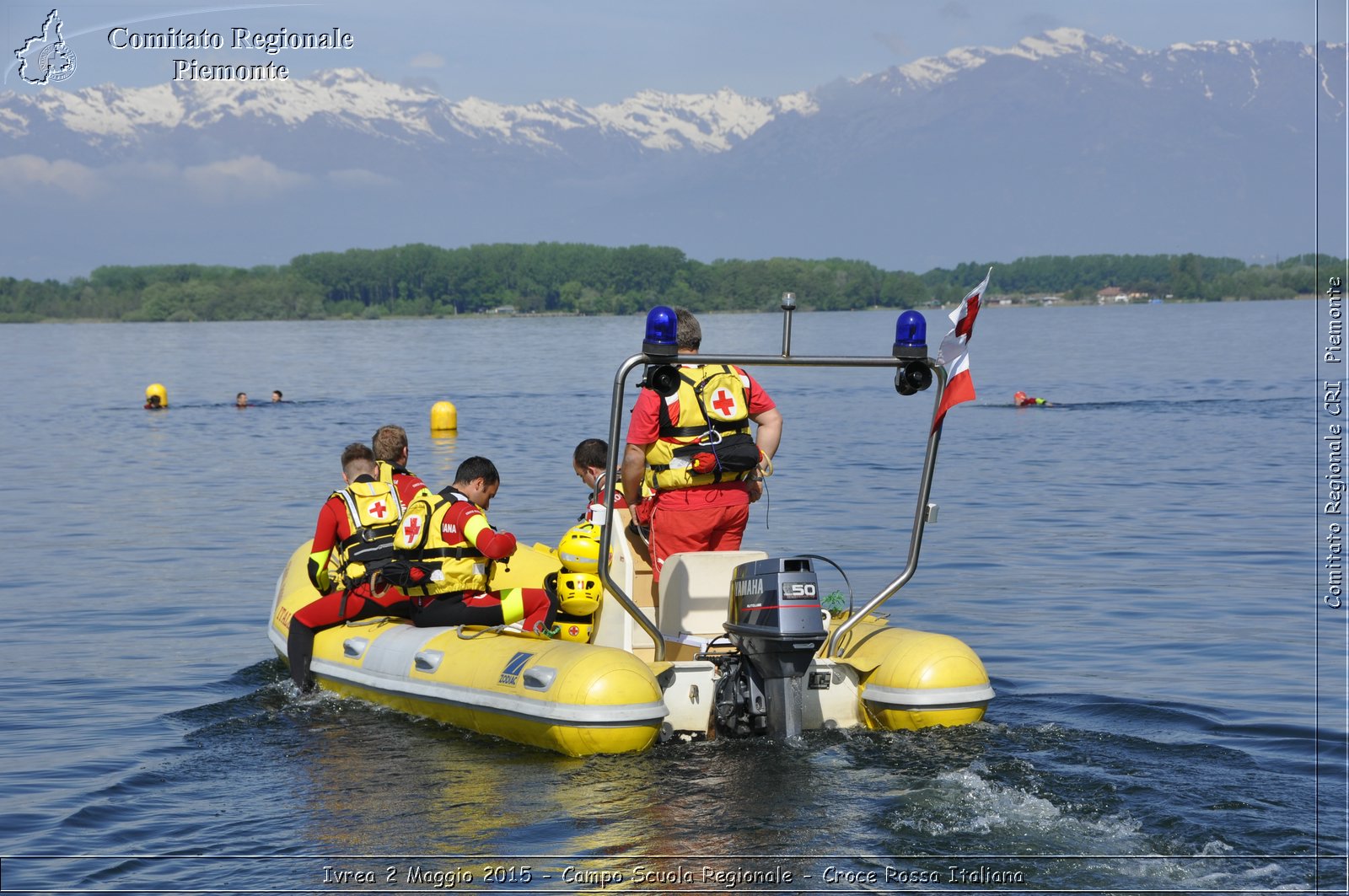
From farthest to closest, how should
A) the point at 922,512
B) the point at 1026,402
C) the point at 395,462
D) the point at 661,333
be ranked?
the point at 1026,402 → the point at 395,462 → the point at 922,512 → the point at 661,333

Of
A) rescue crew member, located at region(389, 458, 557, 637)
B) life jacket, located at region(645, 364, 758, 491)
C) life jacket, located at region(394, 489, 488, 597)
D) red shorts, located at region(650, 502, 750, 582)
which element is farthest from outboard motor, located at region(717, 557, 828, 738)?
life jacket, located at region(394, 489, 488, 597)

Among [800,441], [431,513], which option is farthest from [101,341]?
[431,513]

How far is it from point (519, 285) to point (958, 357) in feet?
405

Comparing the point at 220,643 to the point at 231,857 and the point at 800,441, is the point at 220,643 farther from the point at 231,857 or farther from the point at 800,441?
the point at 800,441

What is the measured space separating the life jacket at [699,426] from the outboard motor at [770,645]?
0.69 metres

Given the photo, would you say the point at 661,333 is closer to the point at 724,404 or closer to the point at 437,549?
the point at 724,404

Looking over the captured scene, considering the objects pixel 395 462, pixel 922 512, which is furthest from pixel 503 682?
pixel 922 512

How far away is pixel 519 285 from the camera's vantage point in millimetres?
128250

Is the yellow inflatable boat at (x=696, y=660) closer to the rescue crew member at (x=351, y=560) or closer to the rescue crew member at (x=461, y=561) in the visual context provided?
the rescue crew member at (x=461, y=561)

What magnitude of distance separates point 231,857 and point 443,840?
0.85m

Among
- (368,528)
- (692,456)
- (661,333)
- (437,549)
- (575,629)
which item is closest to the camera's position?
(661,333)

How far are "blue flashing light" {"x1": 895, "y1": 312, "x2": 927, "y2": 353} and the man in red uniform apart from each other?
974mm

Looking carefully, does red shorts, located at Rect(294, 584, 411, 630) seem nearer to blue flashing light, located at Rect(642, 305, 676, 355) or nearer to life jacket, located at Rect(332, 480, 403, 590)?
life jacket, located at Rect(332, 480, 403, 590)

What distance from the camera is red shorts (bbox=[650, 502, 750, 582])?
295 inches
